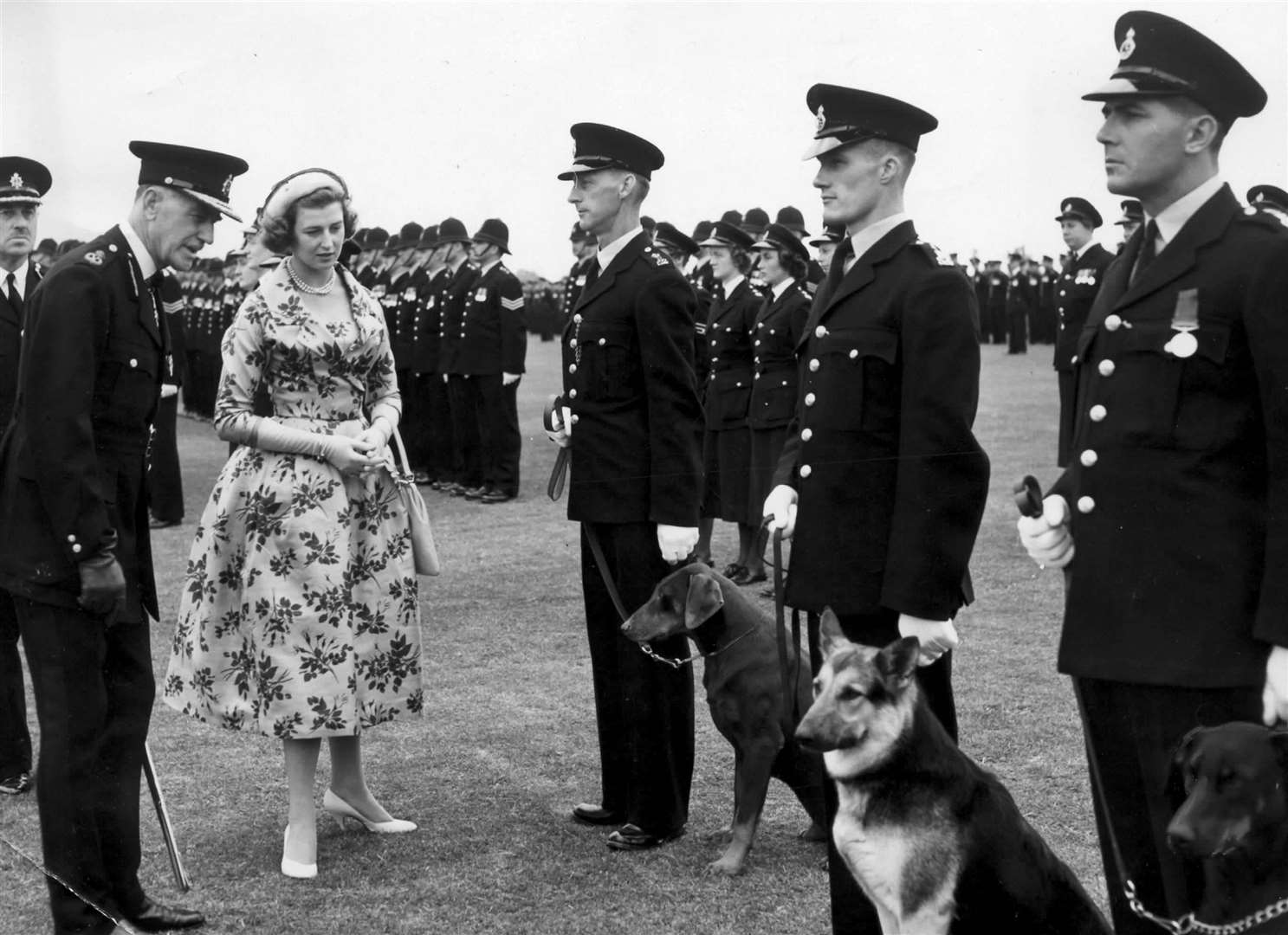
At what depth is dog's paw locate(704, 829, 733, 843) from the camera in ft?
16.7

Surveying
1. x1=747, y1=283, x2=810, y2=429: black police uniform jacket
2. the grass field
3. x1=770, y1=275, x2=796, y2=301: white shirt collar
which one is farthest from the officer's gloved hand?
x1=770, y1=275, x2=796, y2=301: white shirt collar

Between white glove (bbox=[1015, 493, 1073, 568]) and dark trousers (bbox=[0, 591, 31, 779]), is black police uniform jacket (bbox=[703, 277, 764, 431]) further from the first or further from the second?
white glove (bbox=[1015, 493, 1073, 568])

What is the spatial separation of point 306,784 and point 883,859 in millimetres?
2223

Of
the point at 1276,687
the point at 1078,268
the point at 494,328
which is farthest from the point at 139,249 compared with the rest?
the point at 494,328

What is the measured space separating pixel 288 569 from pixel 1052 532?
260cm

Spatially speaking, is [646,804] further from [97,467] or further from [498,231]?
[498,231]

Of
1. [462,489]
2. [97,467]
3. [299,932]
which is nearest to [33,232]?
[97,467]

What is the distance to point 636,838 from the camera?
16.6 feet

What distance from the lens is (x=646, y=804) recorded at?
5.11 m

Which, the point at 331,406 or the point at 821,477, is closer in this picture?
the point at 821,477

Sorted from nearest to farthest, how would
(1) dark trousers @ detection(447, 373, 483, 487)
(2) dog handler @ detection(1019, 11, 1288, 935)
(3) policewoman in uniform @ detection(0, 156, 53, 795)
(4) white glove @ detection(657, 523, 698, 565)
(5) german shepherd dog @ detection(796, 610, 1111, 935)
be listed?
1. (2) dog handler @ detection(1019, 11, 1288, 935)
2. (5) german shepherd dog @ detection(796, 610, 1111, 935)
3. (4) white glove @ detection(657, 523, 698, 565)
4. (3) policewoman in uniform @ detection(0, 156, 53, 795)
5. (1) dark trousers @ detection(447, 373, 483, 487)

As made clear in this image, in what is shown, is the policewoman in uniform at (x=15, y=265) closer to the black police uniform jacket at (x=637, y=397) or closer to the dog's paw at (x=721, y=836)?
the black police uniform jacket at (x=637, y=397)

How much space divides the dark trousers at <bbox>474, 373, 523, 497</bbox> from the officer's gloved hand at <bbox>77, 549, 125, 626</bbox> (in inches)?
407

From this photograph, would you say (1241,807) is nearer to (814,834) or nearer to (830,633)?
(830,633)
